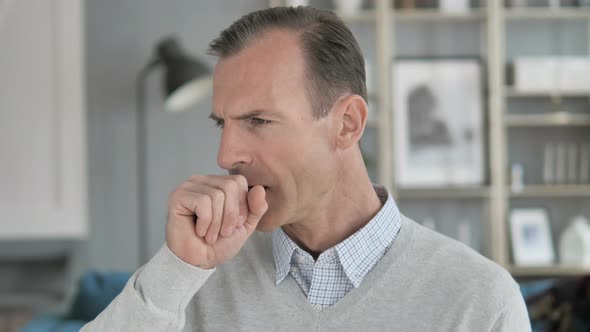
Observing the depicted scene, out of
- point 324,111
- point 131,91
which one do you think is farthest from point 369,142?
point 324,111

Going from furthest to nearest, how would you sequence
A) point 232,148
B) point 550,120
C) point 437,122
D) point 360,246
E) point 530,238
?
point 437,122 → point 530,238 → point 550,120 → point 360,246 → point 232,148

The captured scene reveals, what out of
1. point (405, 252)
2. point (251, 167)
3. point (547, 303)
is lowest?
point (547, 303)

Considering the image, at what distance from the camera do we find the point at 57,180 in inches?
227

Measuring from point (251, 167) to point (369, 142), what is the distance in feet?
15.3

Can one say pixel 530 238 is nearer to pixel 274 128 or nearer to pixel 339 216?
pixel 339 216

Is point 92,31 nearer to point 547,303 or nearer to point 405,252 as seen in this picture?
point 547,303

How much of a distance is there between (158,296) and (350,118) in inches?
17.9

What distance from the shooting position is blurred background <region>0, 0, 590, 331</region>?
5.75m

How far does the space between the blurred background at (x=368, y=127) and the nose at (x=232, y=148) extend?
13.9 feet

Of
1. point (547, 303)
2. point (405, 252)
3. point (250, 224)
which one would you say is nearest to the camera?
point (250, 224)

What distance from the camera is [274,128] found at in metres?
1.51

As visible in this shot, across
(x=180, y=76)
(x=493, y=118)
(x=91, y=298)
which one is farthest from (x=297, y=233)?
(x=493, y=118)

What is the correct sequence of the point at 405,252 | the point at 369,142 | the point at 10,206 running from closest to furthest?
the point at 405,252
the point at 10,206
the point at 369,142

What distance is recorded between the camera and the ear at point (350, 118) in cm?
162
